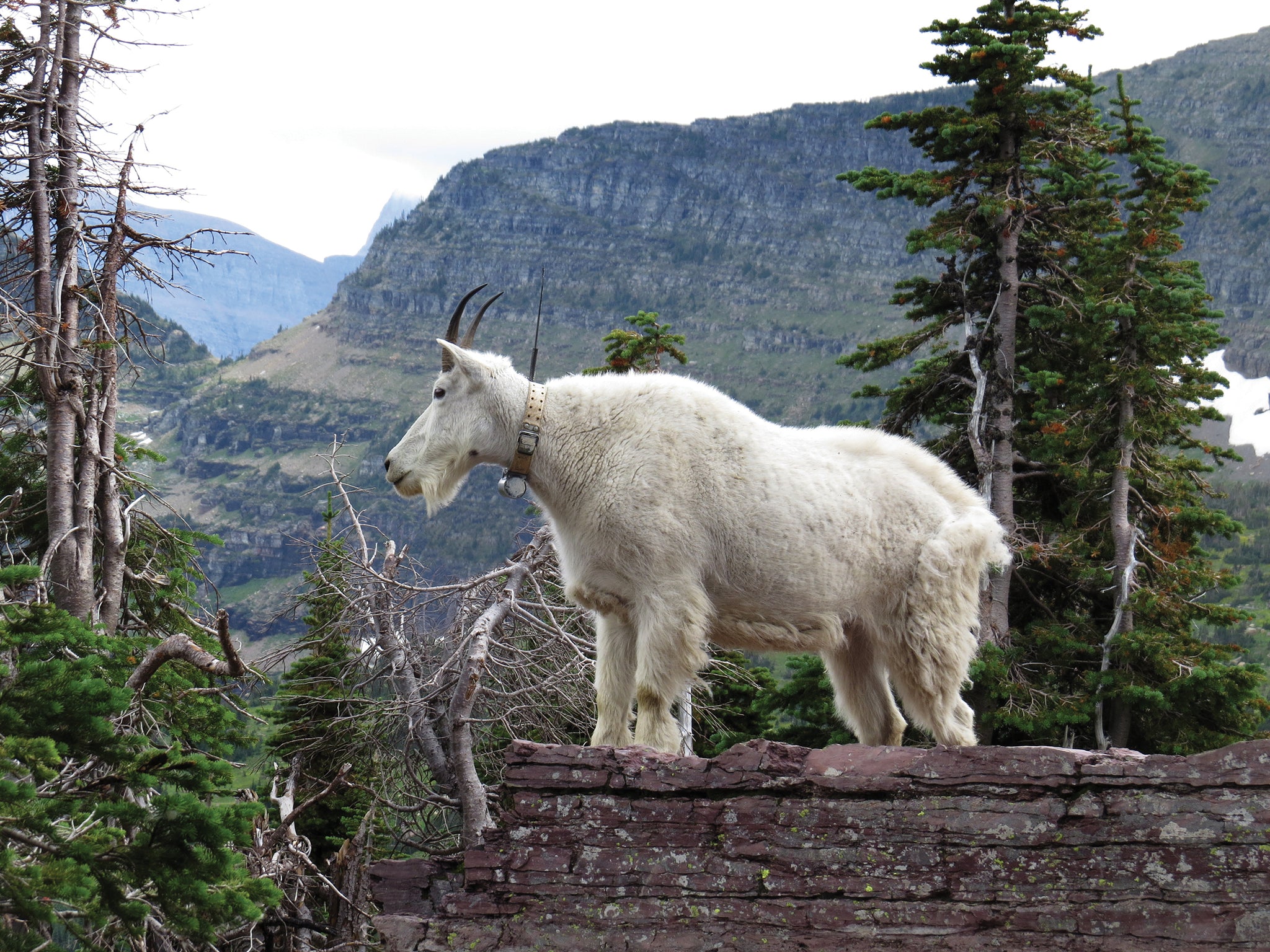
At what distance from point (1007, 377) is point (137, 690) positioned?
46.5 feet

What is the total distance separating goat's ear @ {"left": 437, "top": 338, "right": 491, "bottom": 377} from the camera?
24.9ft

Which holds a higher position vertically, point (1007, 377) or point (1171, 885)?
point (1007, 377)

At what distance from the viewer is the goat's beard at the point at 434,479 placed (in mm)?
7645

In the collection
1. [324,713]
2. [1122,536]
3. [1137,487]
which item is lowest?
[324,713]

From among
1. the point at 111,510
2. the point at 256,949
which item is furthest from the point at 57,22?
the point at 256,949

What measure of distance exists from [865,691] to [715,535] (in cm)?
177

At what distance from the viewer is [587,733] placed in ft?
40.0

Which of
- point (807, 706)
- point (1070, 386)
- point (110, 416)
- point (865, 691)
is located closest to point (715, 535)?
point (865, 691)

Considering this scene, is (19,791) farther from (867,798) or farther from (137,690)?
(867,798)

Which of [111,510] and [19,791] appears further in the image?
[111,510]

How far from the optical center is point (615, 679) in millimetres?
7348

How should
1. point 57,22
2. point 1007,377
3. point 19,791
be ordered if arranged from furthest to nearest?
point 1007,377, point 57,22, point 19,791

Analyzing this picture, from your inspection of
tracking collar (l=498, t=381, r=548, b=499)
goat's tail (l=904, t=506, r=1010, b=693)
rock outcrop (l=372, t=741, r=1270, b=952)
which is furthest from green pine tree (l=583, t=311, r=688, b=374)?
rock outcrop (l=372, t=741, r=1270, b=952)

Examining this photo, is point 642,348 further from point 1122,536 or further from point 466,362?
point 1122,536
